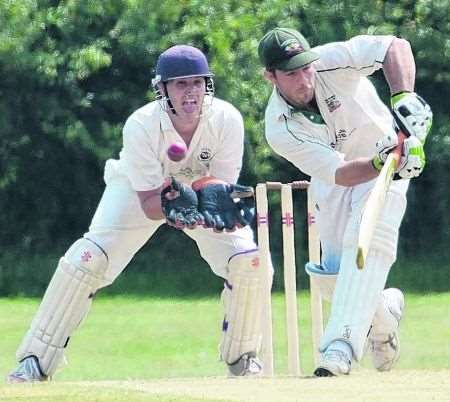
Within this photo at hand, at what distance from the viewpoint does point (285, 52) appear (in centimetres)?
557

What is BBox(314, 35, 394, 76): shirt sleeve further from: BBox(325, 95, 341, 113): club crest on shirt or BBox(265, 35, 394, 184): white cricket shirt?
BBox(325, 95, 341, 113): club crest on shirt

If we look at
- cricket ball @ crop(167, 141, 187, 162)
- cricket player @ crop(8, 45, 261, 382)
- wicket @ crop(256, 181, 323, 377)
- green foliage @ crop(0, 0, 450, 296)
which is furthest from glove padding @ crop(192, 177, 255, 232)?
green foliage @ crop(0, 0, 450, 296)

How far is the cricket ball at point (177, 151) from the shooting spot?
19.6ft

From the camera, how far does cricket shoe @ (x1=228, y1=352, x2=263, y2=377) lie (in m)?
6.25

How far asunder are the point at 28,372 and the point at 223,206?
1.03m

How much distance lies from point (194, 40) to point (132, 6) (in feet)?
1.74

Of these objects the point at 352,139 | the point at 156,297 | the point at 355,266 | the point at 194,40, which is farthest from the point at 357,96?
the point at 194,40

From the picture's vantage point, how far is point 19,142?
11.5 metres

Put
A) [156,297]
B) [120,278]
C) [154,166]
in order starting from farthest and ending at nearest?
[120,278] < [156,297] < [154,166]

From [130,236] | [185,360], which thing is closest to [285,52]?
[130,236]

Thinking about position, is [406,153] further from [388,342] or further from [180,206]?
[388,342]

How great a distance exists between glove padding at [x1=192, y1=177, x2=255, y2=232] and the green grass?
142cm

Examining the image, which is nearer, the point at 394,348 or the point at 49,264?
the point at 394,348

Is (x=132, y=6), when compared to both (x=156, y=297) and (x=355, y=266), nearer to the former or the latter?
(x=156, y=297)
